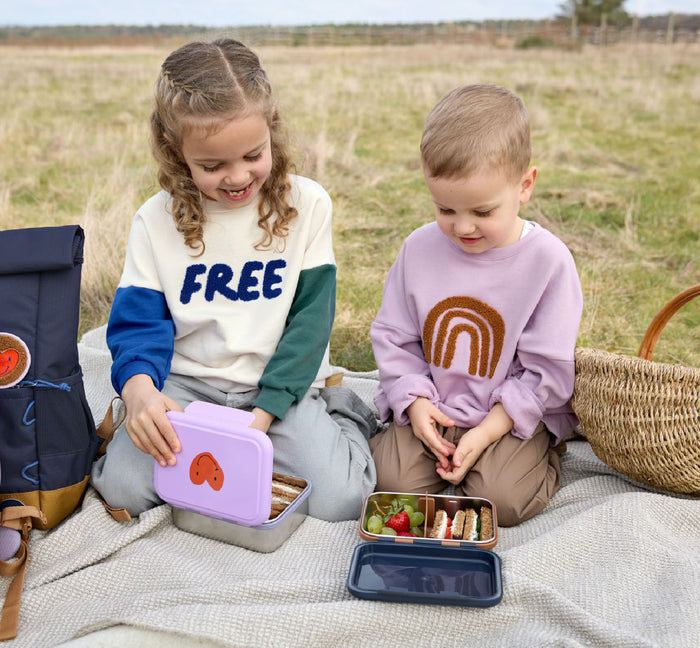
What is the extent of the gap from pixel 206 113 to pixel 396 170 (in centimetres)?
503

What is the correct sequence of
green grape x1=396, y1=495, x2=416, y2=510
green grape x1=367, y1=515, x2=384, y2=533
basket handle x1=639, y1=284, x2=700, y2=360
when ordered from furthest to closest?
basket handle x1=639, y1=284, x2=700, y2=360, green grape x1=396, y1=495, x2=416, y2=510, green grape x1=367, y1=515, x2=384, y2=533

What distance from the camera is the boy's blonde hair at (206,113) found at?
210 cm

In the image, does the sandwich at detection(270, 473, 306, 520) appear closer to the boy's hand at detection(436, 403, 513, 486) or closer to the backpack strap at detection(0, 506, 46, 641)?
the boy's hand at detection(436, 403, 513, 486)

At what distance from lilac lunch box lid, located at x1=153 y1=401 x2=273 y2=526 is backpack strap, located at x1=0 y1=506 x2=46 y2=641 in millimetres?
388

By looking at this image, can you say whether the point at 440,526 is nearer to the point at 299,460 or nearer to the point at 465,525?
the point at 465,525

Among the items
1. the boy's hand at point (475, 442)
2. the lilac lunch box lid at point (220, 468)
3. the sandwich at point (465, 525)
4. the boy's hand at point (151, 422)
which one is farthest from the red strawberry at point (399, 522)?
the boy's hand at point (151, 422)

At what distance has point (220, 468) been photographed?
2.01 metres

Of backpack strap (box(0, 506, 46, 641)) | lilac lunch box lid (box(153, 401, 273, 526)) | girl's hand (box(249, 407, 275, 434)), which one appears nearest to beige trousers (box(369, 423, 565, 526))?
girl's hand (box(249, 407, 275, 434))

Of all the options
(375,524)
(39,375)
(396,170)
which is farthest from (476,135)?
(396,170)

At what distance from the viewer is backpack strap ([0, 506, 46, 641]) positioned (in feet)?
6.09

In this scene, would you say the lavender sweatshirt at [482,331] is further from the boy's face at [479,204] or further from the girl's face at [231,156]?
the girl's face at [231,156]

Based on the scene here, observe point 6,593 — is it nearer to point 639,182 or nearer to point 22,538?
point 22,538

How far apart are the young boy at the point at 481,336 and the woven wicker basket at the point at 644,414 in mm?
94

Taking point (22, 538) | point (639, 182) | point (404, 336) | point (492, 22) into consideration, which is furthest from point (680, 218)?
point (492, 22)
